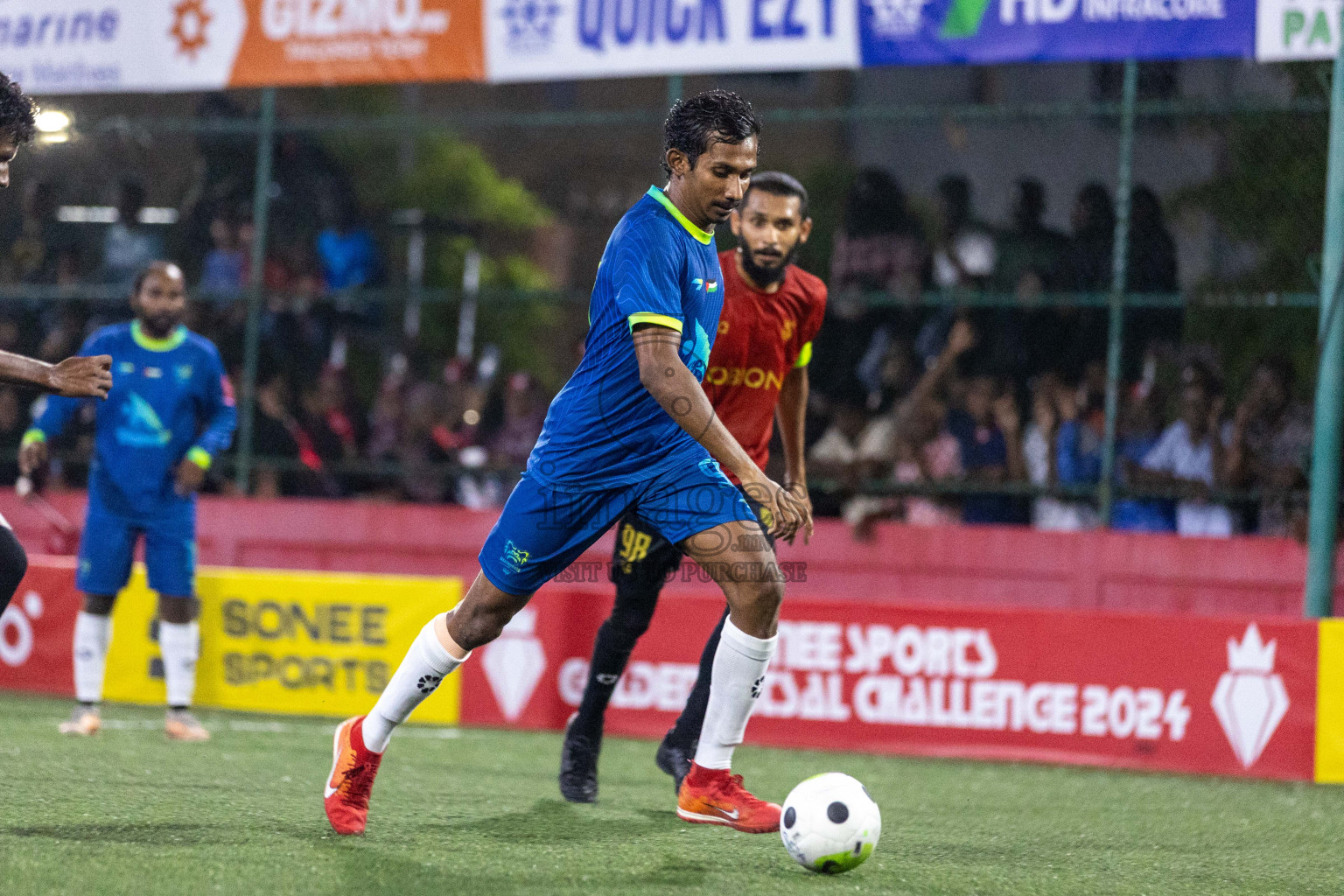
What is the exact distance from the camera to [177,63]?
1125 cm

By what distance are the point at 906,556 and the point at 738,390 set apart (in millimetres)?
4056

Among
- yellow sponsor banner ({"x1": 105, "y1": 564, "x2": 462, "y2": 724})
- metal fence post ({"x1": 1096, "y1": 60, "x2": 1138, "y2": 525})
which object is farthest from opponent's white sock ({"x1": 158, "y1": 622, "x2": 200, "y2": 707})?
metal fence post ({"x1": 1096, "y1": 60, "x2": 1138, "y2": 525})

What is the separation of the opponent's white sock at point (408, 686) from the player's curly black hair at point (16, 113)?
6.14ft

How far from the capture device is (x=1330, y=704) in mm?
7539

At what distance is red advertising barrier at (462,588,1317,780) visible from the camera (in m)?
7.71

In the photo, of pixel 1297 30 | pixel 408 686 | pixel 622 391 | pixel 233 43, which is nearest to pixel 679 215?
pixel 622 391

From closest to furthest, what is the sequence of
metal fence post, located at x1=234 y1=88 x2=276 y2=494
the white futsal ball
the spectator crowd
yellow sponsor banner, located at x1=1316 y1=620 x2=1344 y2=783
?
the white futsal ball < yellow sponsor banner, located at x1=1316 y1=620 x2=1344 y2=783 < the spectator crowd < metal fence post, located at x1=234 y1=88 x2=276 y2=494

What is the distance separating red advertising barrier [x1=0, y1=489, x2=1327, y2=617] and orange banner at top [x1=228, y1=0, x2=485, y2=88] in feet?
9.27

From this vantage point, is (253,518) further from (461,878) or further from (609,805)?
(461,878)

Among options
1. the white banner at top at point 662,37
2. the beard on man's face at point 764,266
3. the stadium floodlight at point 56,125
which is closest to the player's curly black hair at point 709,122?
the beard on man's face at point 764,266

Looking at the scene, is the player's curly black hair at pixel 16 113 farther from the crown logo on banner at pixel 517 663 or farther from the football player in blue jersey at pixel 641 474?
the crown logo on banner at pixel 517 663

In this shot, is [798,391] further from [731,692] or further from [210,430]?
[210,430]

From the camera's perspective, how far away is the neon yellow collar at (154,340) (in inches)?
310

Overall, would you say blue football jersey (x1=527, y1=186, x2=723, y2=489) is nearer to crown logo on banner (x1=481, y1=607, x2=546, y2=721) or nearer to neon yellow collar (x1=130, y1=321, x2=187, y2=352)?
neon yellow collar (x1=130, y1=321, x2=187, y2=352)
